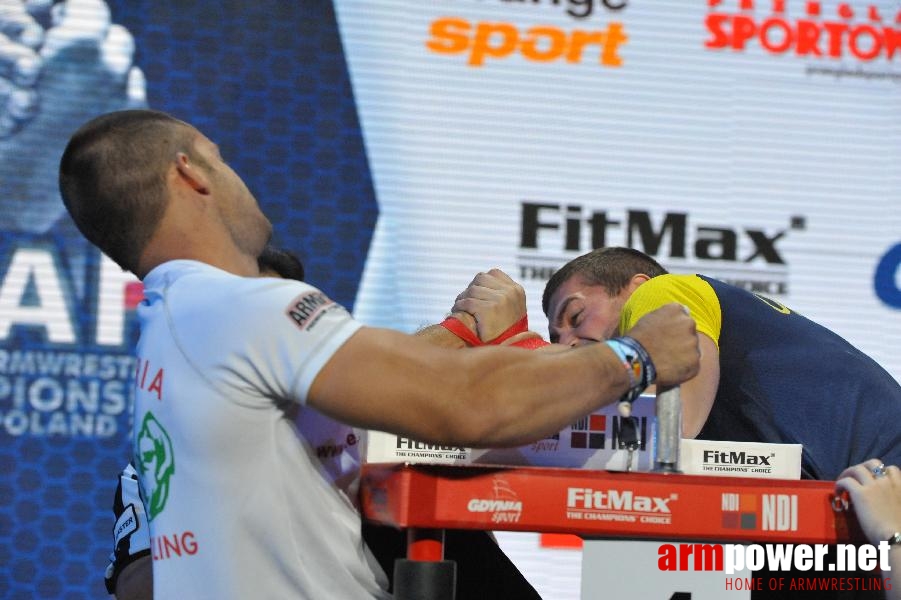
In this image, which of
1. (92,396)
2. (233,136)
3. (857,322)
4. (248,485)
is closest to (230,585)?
(248,485)

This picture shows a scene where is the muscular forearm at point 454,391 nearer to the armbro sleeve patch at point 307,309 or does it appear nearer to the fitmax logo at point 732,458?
the armbro sleeve patch at point 307,309

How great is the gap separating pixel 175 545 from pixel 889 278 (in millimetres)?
3776

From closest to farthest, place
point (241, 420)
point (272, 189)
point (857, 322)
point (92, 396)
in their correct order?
point (241, 420) < point (92, 396) < point (272, 189) < point (857, 322)

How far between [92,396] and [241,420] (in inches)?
111

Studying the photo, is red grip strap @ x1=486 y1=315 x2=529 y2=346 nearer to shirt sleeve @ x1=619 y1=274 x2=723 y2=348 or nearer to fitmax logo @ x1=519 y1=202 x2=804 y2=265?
shirt sleeve @ x1=619 y1=274 x2=723 y2=348

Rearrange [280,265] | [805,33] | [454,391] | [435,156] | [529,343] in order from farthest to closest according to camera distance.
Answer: [805,33] < [435,156] < [280,265] < [529,343] < [454,391]

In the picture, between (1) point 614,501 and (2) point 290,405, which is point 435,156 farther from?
(1) point 614,501

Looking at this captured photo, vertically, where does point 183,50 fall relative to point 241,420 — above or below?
above

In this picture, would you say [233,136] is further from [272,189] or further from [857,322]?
[857,322]

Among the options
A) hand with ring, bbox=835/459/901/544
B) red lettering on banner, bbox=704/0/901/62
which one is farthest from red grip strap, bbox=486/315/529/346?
red lettering on banner, bbox=704/0/901/62

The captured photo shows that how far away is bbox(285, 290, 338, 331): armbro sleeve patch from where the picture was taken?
1.18 metres

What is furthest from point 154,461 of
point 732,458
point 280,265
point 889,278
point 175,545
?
point 889,278

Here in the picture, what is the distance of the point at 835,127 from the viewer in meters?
4.34

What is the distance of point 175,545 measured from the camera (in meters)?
1.26
